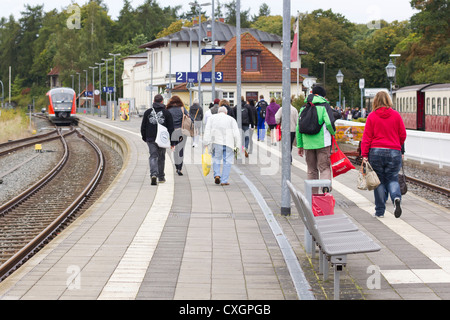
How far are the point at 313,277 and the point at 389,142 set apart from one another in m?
3.87

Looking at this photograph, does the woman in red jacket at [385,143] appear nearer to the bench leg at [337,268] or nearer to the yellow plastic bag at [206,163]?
the bench leg at [337,268]

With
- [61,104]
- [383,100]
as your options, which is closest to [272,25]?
[61,104]

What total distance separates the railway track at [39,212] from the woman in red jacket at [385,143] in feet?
15.6

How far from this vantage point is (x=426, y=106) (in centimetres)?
4122

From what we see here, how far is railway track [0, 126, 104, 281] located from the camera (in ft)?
36.0

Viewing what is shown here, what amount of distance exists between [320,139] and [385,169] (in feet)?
3.83

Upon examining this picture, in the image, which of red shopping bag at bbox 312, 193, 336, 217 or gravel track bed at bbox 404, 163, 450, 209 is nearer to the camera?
red shopping bag at bbox 312, 193, 336, 217

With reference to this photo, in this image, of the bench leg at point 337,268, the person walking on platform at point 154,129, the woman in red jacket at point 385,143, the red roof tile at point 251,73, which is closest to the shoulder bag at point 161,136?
the person walking on platform at point 154,129

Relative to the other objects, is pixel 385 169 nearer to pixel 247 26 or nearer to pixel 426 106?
pixel 426 106

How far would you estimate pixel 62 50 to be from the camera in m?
138

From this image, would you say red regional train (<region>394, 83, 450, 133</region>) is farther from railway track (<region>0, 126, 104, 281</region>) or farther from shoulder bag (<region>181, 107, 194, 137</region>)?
shoulder bag (<region>181, 107, 194, 137</region>)

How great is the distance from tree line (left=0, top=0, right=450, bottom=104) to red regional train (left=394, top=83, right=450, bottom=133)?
8.03 meters

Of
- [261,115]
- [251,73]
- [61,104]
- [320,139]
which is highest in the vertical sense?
[251,73]

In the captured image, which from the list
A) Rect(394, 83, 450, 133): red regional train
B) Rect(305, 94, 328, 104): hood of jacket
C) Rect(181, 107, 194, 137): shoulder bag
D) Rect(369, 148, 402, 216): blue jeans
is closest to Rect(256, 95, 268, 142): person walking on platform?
Rect(394, 83, 450, 133): red regional train
